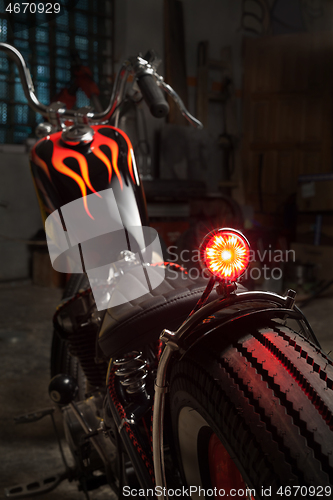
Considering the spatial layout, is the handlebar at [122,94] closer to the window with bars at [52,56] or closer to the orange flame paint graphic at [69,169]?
the orange flame paint graphic at [69,169]

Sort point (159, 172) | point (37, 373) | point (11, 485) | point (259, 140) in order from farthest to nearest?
point (259, 140) → point (159, 172) → point (37, 373) → point (11, 485)

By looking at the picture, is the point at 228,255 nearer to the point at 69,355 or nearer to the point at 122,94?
the point at 122,94

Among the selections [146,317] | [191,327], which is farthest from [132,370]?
[191,327]

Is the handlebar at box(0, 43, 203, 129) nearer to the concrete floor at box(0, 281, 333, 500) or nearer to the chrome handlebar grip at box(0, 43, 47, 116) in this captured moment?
the chrome handlebar grip at box(0, 43, 47, 116)

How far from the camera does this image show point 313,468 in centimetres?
38

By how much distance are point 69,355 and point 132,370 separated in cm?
51

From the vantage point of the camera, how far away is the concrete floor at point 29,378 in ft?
3.74

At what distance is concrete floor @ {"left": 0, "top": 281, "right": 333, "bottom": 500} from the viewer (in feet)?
3.74

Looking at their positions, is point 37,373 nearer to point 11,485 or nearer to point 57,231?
point 11,485

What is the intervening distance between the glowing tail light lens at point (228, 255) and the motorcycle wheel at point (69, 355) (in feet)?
2.24

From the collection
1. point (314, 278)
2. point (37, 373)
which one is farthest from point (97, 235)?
point (314, 278)

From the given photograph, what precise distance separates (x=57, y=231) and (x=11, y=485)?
2.42 ft

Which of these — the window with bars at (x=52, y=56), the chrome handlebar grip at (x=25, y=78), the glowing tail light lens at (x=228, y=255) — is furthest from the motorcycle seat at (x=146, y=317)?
the window with bars at (x=52, y=56)

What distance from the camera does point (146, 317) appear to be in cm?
60
